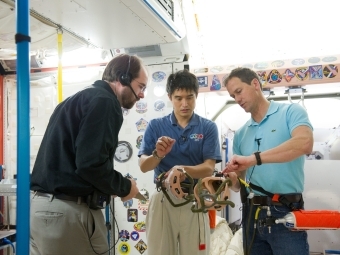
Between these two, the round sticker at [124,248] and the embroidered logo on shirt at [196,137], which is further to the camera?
the round sticker at [124,248]

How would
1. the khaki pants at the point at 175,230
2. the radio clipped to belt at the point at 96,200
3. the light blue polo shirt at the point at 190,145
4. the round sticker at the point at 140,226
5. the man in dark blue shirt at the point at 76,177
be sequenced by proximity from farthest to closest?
1. the round sticker at the point at 140,226
2. the light blue polo shirt at the point at 190,145
3. the khaki pants at the point at 175,230
4. the radio clipped to belt at the point at 96,200
5. the man in dark blue shirt at the point at 76,177

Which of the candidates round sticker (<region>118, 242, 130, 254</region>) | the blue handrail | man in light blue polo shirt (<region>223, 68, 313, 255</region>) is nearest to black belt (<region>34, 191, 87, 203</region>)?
the blue handrail

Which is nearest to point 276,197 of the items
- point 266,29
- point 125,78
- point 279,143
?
point 279,143

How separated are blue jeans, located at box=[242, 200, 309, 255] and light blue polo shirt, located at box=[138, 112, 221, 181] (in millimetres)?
416

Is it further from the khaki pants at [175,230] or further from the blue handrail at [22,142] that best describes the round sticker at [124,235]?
the blue handrail at [22,142]

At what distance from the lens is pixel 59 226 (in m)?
1.38

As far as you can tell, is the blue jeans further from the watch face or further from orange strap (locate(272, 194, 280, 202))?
the watch face

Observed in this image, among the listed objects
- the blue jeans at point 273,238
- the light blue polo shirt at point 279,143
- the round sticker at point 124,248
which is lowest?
the round sticker at point 124,248

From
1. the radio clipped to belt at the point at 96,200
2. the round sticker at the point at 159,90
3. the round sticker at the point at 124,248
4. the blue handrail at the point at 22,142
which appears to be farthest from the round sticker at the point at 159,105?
the blue handrail at the point at 22,142

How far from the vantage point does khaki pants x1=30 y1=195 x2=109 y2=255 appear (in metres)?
1.38

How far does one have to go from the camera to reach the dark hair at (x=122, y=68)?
166 centimetres

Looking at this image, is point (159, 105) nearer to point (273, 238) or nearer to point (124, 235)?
point (124, 235)

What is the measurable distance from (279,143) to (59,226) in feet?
4.19

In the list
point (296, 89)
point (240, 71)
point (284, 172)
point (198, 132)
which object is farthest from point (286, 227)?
point (296, 89)
